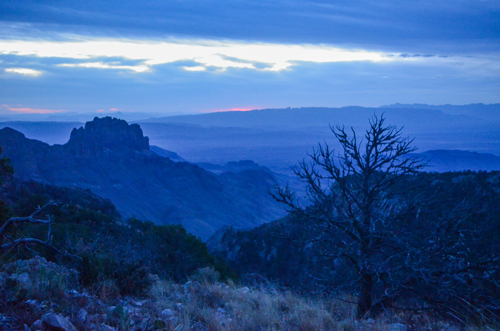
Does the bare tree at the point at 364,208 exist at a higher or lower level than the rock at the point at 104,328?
higher

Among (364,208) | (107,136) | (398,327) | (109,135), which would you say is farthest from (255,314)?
(109,135)

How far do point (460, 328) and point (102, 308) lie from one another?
203 inches

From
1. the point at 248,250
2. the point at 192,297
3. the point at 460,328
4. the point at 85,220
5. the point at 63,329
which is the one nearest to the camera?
the point at 63,329

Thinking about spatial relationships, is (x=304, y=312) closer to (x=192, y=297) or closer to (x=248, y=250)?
(x=192, y=297)

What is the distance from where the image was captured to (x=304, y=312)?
563cm

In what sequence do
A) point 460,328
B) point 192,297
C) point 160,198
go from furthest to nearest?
point 160,198 < point 192,297 < point 460,328

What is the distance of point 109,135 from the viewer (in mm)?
107062

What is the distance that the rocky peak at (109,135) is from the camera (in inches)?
4097

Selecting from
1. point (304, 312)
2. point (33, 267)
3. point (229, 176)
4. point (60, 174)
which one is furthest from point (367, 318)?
point (229, 176)

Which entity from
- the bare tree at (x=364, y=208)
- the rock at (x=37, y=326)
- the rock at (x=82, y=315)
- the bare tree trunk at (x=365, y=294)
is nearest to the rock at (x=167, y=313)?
the rock at (x=82, y=315)

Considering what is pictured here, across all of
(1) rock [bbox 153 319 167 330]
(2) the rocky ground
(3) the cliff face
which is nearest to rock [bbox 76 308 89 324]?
(2) the rocky ground

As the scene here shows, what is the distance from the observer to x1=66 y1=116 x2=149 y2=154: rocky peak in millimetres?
104062

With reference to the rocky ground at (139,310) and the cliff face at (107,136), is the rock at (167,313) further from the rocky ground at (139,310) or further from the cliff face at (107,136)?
the cliff face at (107,136)

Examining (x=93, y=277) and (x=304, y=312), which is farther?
(x=93, y=277)
